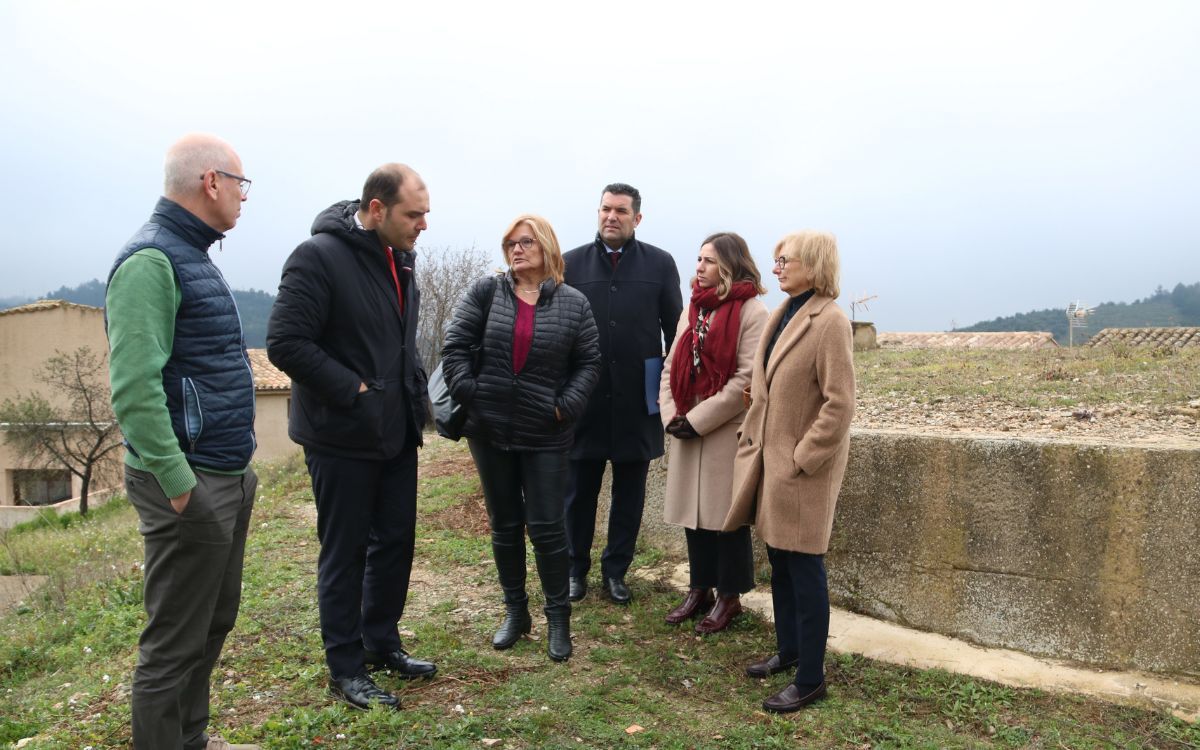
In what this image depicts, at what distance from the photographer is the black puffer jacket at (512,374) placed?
144 inches

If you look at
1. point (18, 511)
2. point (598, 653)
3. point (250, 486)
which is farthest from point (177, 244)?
point (18, 511)

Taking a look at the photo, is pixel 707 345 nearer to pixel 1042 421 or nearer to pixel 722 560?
pixel 722 560

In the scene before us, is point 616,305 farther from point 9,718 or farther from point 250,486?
point 9,718

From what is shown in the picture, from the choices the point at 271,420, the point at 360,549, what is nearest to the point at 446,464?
the point at 360,549

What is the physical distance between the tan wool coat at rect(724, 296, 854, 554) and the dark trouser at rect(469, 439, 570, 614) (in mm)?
909

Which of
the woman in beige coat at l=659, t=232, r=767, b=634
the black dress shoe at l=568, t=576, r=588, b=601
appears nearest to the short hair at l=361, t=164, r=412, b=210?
the woman in beige coat at l=659, t=232, r=767, b=634

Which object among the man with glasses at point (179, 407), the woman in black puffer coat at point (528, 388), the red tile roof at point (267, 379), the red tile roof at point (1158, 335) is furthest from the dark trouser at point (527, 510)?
the red tile roof at point (267, 379)

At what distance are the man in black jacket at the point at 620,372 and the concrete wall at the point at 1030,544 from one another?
1.08 m

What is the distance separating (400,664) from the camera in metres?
3.58

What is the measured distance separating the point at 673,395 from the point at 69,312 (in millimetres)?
33602

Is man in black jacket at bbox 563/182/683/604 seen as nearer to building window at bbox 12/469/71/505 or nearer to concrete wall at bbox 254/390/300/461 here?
concrete wall at bbox 254/390/300/461

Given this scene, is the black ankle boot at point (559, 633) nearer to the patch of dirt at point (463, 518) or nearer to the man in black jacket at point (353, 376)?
the man in black jacket at point (353, 376)

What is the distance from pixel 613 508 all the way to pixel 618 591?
0.45 m

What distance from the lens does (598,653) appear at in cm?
390
